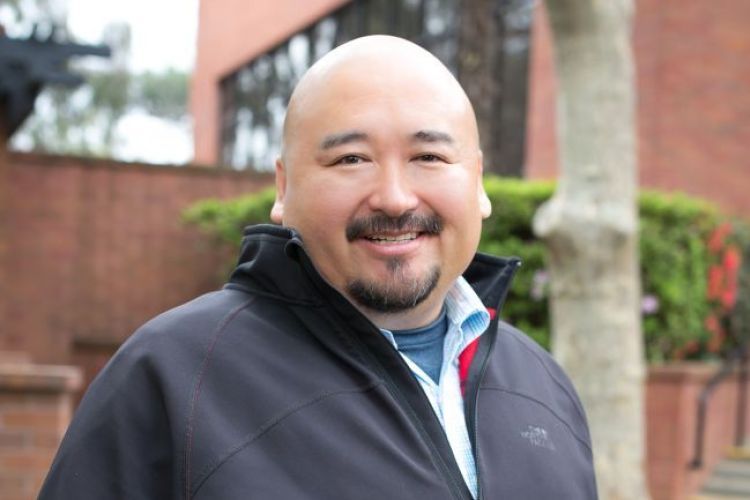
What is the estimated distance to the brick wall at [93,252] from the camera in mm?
12375

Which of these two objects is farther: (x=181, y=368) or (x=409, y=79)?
(x=409, y=79)

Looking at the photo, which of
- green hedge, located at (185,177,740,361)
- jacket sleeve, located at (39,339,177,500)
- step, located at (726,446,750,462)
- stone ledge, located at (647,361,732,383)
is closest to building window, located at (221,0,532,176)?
green hedge, located at (185,177,740,361)

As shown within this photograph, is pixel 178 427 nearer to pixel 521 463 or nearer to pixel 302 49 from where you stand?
pixel 521 463

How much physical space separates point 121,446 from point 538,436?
760 mm

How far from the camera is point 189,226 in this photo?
1276 cm

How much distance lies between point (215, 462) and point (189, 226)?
11146 mm

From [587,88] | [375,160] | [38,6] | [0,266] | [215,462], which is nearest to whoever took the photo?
[215,462]

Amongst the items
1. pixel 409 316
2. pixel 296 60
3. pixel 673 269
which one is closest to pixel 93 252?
pixel 673 269

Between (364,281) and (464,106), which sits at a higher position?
(464,106)

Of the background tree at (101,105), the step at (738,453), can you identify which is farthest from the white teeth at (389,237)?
the background tree at (101,105)

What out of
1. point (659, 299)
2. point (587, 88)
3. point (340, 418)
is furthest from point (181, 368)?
point (659, 299)

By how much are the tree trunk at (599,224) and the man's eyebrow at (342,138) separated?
13.3 ft

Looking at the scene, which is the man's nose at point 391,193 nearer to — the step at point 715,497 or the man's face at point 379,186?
the man's face at point 379,186

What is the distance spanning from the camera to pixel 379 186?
1.94 meters
